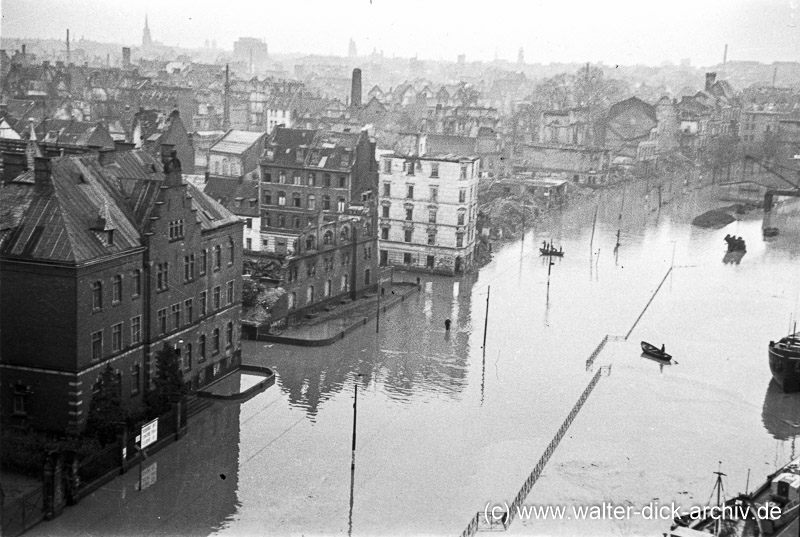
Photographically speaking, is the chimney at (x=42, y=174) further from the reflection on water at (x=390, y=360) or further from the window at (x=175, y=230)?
the reflection on water at (x=390, y=360)

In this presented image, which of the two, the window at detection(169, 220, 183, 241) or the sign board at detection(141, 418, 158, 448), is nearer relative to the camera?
the sign board at detection(141, 418, 158, 448)

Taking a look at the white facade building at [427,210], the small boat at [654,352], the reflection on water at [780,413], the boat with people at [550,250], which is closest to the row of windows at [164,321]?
the small boat at [654,352]

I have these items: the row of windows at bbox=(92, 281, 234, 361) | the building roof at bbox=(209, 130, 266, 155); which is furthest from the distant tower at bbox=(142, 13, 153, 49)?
the row of windows at bbox=(92, 281, 234, 361)

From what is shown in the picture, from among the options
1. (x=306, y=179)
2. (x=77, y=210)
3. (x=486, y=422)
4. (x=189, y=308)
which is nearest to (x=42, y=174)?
(x=77, y=210)

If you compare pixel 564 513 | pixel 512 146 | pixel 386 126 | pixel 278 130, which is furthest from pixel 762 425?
pixel 386 126

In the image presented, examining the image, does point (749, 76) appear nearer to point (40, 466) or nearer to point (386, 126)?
point (386, 126)

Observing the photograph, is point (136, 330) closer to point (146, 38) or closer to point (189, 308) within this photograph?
point (189, 308)

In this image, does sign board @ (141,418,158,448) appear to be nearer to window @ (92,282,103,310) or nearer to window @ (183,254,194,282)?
window @ (92,282,103,310)
